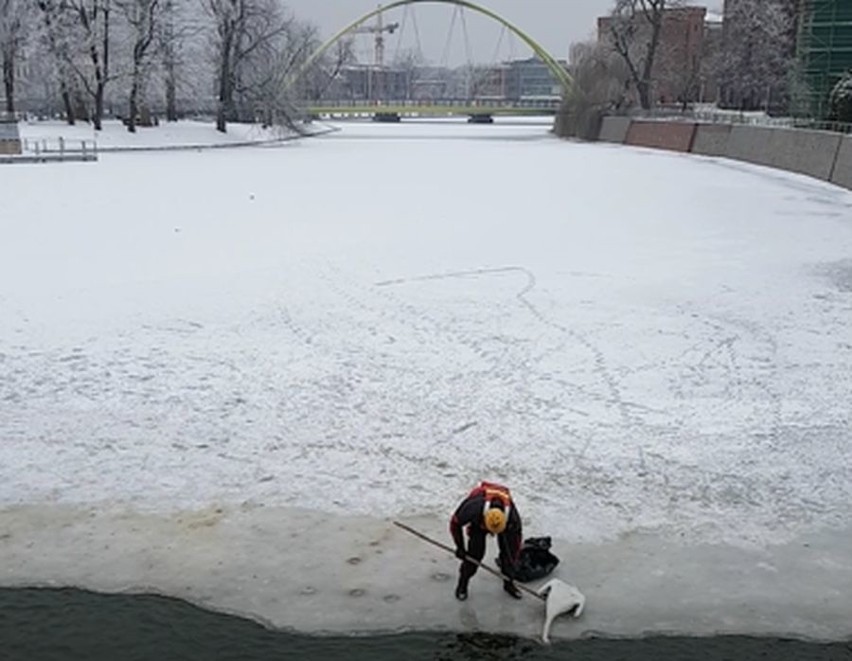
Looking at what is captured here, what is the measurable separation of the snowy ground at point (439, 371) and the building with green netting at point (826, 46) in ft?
108

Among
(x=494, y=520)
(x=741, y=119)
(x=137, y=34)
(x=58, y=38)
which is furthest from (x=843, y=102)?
(x=58, y=38)

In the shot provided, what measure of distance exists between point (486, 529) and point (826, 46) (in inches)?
2301

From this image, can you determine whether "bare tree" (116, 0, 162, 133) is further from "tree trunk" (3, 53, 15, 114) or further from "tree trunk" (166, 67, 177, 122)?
"tree trunk" (3, 53, 15, 114)

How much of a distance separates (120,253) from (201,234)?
3264 millimetres

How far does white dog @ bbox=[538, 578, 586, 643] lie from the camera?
7.75 metres

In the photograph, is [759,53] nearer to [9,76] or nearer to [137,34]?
[137,34]

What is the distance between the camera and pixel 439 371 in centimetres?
1397

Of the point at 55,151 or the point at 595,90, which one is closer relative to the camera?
the point at 55,151

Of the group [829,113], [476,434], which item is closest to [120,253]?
[476,434]

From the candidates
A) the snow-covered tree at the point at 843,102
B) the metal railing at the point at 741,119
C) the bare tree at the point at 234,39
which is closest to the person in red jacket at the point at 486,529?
the metal railing at the point at 741,119

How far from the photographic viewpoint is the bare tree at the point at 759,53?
77.7 meters

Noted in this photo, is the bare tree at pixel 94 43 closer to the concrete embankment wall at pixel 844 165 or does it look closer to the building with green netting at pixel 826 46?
the building with green netting at pixel 826 46

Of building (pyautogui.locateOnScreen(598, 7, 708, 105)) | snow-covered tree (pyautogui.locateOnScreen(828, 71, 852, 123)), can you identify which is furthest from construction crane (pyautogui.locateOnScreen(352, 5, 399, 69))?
snow-covered tree (pyautogui.locateOnScreen(828, 71, 852, 123))

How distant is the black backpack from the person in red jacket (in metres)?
0.17
